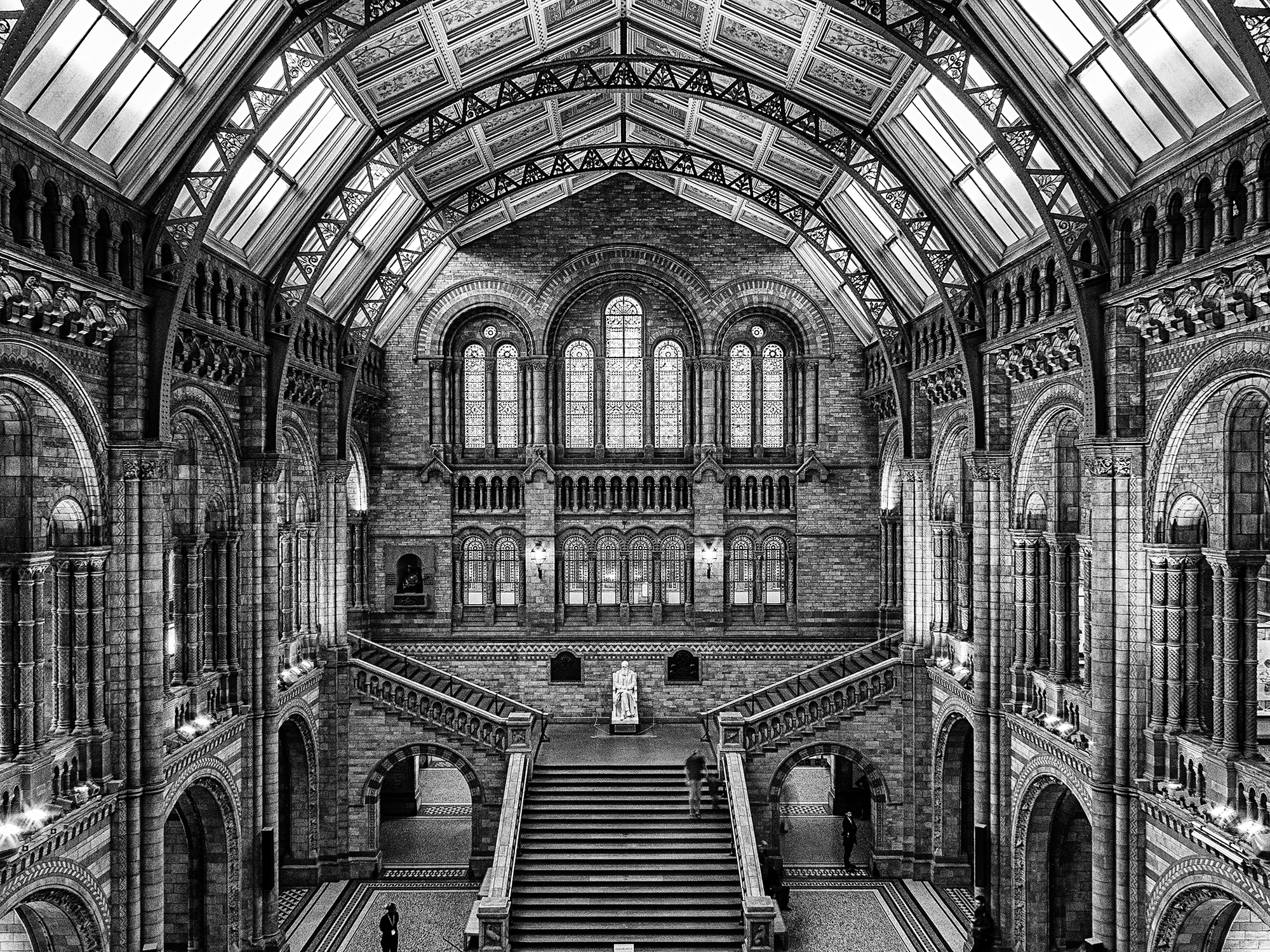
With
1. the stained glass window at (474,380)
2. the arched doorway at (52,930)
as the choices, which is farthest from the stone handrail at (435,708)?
the arched doorway at (52,930)

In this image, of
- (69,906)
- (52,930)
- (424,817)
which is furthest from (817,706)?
(52,930)

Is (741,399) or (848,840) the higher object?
(741,399)

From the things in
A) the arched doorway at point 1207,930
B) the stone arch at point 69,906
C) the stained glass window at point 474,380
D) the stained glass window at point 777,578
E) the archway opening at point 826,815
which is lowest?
the archway opening at point 826,815

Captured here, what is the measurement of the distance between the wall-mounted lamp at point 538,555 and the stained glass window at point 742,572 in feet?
21.1

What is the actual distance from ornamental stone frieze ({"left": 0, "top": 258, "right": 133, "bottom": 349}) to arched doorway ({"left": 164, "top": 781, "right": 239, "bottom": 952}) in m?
9.77

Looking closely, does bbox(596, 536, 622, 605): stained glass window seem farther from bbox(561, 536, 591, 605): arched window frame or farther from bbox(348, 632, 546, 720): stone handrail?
bbox(348, 632, 546, 720): stone handrail

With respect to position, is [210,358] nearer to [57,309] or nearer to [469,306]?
[57,309]

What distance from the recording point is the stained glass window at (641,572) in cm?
3459

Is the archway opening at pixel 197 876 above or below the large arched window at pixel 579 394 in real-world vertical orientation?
below

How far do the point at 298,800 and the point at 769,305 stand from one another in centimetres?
2151

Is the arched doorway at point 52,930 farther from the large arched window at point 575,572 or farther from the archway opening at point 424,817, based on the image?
the large arched window at point 575,572

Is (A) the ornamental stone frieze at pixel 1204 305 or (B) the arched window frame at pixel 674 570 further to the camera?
(B) the arched window frame at pixel 674 570

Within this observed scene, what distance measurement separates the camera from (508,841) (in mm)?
24109

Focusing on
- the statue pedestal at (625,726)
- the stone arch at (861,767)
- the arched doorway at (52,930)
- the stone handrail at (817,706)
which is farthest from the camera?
the statue pedestal at (625,726)
